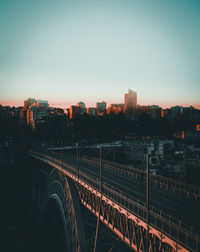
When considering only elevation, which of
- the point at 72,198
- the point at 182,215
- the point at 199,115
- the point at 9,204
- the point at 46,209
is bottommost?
the point at 9,204

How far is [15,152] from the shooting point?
52.0 m

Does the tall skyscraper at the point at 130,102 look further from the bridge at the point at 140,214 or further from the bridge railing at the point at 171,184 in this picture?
the bridge at the point at 140,214

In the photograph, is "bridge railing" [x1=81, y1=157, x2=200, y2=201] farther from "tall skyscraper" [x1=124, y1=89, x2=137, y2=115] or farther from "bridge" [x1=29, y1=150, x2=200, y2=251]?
"tall skyscraper" [x1=124, y1=89, x2=137, y2=115]

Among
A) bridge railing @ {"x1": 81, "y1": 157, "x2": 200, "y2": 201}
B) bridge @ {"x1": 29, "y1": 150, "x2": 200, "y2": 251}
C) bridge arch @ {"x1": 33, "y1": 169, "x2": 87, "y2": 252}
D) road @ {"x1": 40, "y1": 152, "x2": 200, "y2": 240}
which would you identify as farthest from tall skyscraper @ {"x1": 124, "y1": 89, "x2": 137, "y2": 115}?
road @ {"x1": 40, "y1": 152, "x2": 200, "y2": 240}

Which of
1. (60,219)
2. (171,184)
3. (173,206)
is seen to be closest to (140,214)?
(173,206)

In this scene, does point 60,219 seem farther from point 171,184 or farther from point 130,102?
point 130,102

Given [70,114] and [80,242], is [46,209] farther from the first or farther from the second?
[70,114]

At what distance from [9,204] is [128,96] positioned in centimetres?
8575

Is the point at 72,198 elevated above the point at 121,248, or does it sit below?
above

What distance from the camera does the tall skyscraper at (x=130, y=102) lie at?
110 metres

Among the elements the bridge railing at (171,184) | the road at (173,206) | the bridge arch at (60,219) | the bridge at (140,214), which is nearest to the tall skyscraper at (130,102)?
the bridge arch at (60,219)

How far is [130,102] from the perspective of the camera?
117 meters

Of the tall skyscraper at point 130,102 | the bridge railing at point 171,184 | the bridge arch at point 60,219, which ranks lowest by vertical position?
the bridge arch at point 60,219

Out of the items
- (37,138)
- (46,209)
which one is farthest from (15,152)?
(46,209)
